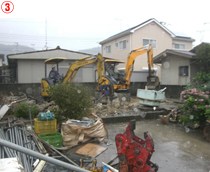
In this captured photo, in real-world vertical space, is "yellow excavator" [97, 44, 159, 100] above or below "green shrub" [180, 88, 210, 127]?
above

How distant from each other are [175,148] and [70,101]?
9.64 ft

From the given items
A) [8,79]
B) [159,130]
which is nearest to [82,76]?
[8,79]

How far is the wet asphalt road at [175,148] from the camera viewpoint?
3.72m

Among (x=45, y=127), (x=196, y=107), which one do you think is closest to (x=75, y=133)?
→ (x=45, y=127)

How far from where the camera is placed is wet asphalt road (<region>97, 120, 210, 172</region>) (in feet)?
12.2

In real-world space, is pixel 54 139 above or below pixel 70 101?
below

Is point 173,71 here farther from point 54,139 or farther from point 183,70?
point 54,139

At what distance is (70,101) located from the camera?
5.39 meters

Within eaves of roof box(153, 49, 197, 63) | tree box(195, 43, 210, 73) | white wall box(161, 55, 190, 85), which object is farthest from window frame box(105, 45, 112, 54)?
tree box(195, 43, 210, 73)

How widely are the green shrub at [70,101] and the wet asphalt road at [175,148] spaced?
1.11m

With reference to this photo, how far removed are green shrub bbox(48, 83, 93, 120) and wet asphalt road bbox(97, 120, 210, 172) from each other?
3.63ft

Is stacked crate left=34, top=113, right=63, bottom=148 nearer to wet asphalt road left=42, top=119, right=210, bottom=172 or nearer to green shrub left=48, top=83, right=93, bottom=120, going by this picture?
green shrub left=48, top=83, right=93, bottom=120

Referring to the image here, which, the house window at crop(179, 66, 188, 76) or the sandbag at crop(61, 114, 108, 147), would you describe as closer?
the sandbag at crop(61, 114, 108, 147)

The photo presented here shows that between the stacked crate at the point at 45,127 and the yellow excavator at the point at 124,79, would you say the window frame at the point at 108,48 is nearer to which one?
the yellow excavator at the point at 124,79
